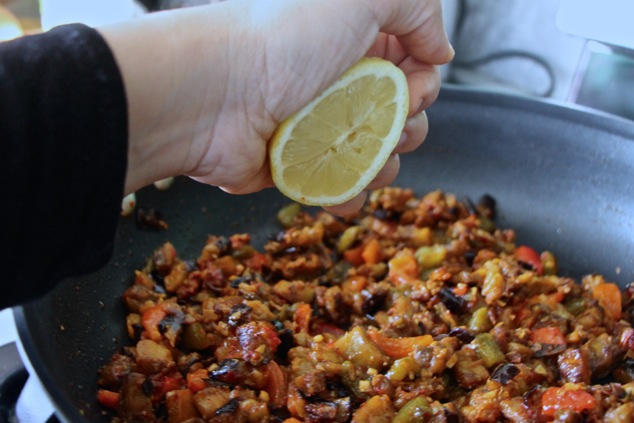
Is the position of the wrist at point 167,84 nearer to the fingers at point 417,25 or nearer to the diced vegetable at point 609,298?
the fingers at point 417,25

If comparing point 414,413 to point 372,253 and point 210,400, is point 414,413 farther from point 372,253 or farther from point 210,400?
point 372,253

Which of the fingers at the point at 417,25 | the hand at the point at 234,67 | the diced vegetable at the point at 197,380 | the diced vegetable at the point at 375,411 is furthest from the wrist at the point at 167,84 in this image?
the diced vegetable at the point at 375,411

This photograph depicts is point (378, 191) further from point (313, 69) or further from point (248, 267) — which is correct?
point (313, 69)

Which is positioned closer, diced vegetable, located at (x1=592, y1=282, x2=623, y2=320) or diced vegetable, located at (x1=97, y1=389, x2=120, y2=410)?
diced vegetable, located at (x1=97, y1=389, x2=120, y2=410)

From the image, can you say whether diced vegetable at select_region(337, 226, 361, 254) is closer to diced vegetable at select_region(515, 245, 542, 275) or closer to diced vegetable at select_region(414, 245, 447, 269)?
diced vegetable at select_region(414, 245, 447, 269)

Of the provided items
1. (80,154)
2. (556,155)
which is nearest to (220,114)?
(80,154)

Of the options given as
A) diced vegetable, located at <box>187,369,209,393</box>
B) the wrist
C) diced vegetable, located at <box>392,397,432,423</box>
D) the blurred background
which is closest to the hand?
the wrist
